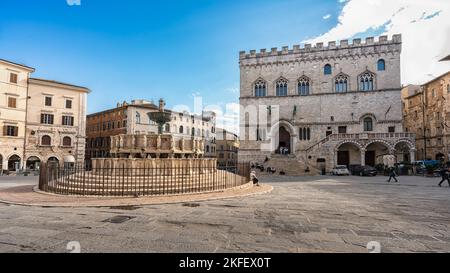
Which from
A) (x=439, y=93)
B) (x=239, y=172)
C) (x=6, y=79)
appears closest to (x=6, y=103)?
(x=6, y=79)

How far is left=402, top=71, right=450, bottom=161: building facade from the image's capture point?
100 feet

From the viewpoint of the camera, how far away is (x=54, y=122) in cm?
3081

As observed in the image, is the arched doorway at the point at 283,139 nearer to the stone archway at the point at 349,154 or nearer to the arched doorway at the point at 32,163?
the stone archway at the point at 349,154

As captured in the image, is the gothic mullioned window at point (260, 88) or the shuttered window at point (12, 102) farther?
the gothic mullioned window at point (260, 88)

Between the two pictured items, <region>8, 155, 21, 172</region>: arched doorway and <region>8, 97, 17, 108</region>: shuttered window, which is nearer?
<region>8, 97, 17, 108</region>: shuttered window

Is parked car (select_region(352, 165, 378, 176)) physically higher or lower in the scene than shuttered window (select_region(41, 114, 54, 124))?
lower

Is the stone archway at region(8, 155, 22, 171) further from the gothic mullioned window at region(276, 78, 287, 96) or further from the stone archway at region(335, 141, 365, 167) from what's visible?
the stone archway at region(335, 141, 365, 167)

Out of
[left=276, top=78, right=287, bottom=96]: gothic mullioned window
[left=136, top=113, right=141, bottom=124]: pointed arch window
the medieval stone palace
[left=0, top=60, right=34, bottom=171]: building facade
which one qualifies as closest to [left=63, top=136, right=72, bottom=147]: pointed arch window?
[left=0, top=60, right=34, bottom=171]: building facade

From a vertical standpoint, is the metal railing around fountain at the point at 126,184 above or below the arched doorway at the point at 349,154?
below

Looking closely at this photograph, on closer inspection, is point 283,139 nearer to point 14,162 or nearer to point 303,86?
point 303,86

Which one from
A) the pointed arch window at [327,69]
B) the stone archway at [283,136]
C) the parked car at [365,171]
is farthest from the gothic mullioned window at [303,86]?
the parked car at [365,171]

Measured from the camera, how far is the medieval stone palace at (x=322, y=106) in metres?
28.4

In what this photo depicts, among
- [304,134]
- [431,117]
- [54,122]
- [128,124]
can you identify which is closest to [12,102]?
[54,122]
